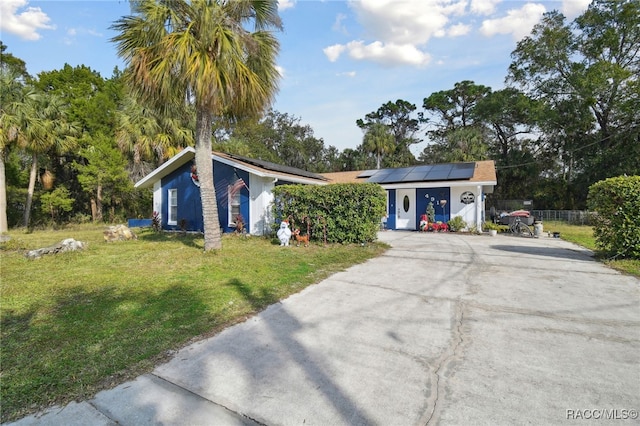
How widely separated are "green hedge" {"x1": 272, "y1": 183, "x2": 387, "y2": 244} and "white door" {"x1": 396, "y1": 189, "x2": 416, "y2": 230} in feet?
23.8

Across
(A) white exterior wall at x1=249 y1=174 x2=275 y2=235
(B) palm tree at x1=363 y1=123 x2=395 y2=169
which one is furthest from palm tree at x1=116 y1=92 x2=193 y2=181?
(B) palm tree at x1=363 y1=123 x2=395 y2=169

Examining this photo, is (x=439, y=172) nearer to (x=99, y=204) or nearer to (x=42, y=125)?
(x=42, y=125)

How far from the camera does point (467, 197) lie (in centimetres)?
1529

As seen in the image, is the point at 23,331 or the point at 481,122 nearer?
the point at 23,331

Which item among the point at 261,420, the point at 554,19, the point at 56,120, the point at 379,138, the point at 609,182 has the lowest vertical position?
the point at 261,420

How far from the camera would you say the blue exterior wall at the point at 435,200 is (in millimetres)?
15707

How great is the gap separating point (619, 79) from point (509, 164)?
9146mm

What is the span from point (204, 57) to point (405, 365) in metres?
7.68

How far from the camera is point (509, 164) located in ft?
94.9

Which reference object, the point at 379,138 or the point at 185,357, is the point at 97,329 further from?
the point at 379,138

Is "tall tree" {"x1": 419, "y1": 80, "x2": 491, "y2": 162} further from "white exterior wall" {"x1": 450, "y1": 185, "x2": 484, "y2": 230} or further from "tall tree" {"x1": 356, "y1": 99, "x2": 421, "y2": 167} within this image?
"white exterior wall" {"x1": 450, "y1": 185, "x2": 484, "y2": 230}

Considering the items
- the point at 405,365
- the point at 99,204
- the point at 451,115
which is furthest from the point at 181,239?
the point at 451,115

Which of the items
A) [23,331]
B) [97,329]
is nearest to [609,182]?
[97,329]

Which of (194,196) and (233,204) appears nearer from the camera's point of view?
(233,204)
